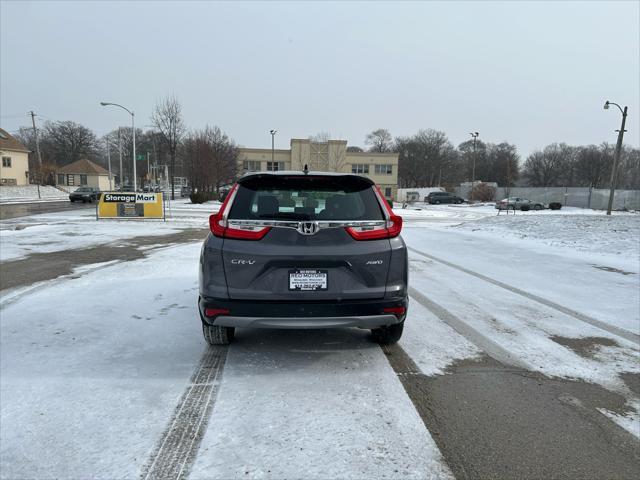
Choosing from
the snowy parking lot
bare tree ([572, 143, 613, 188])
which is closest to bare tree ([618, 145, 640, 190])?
bare tree ([572, 143, 613, 188])

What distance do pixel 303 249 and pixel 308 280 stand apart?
0.26 m

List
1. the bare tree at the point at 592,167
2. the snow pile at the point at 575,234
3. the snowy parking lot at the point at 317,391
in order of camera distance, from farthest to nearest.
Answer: the bare tree at the point at 592,167
the snow pile at the point at 575,234
the snowy parking lot at the point at 317,391

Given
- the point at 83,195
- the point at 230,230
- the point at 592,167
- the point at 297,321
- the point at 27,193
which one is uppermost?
the point at 592,167

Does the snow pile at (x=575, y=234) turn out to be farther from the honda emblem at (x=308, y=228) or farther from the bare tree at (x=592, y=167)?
the bare tree at (x=592, y=167)

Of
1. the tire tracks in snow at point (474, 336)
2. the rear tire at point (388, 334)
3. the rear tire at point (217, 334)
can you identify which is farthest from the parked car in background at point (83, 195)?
the rear tire at point (388, 334)

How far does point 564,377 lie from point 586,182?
109m

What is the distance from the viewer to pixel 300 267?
3.39 m

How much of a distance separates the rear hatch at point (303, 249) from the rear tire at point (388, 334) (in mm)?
739

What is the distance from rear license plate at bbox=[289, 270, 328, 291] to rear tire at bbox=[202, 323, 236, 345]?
961 millimetres

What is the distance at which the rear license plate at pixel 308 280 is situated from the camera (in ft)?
A: 11.1

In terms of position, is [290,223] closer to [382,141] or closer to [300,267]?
[300,267]

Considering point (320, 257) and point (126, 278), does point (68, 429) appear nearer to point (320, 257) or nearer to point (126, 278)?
point (320, 257)

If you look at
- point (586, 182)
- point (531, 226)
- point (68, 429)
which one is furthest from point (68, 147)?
point (586, 182)

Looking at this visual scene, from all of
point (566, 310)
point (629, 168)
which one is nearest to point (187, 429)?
point (566, 310)
